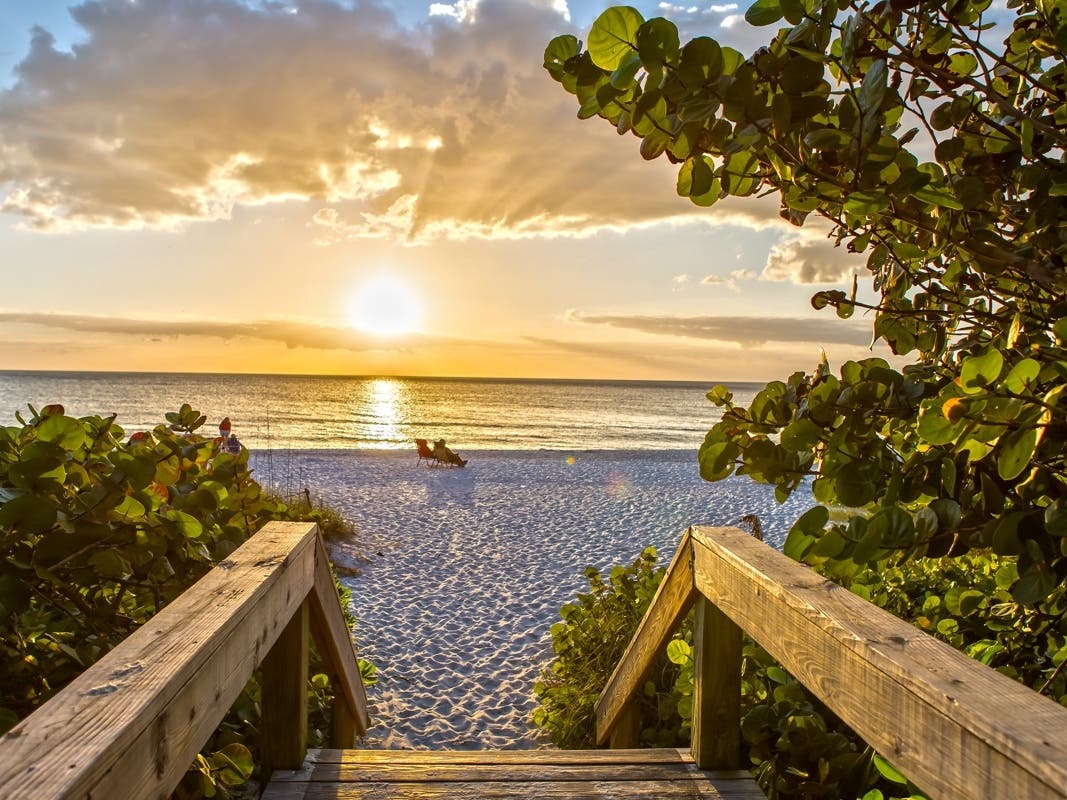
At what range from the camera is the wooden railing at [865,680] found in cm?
95

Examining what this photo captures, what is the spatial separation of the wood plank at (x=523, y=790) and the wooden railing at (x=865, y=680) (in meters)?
0.14

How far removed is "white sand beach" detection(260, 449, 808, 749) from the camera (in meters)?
5.37

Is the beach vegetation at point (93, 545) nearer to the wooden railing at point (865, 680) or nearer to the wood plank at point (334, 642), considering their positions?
the wood plank at point (334, 642)

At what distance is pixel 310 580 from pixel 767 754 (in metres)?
1.70

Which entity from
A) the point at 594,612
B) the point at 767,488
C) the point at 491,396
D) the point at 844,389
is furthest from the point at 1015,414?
the point at 491,396

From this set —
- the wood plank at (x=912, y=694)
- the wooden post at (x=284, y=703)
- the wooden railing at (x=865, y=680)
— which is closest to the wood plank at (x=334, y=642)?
the wooden post at (x=284, y=703)

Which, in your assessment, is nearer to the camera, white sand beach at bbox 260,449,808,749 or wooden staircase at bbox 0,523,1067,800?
wooden staircase at bbox 0,523,1067,800

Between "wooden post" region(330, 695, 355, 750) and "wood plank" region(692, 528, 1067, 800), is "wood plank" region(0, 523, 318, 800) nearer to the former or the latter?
"wood plank" region(692, 528, 1067, 800)

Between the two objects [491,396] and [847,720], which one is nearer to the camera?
[847,720]

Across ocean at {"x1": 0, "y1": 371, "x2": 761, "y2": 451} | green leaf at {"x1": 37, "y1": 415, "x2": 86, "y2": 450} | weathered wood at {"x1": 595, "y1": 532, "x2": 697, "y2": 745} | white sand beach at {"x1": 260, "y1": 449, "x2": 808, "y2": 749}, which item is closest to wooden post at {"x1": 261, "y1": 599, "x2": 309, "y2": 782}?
green leaf at {"x1": 37, "y1": 415, "x2": 86, "y2": 450}

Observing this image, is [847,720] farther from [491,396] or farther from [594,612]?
[491,396]

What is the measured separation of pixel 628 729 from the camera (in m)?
3.33

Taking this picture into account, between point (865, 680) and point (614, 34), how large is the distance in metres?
1.20

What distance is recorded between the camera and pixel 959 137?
1.48m
